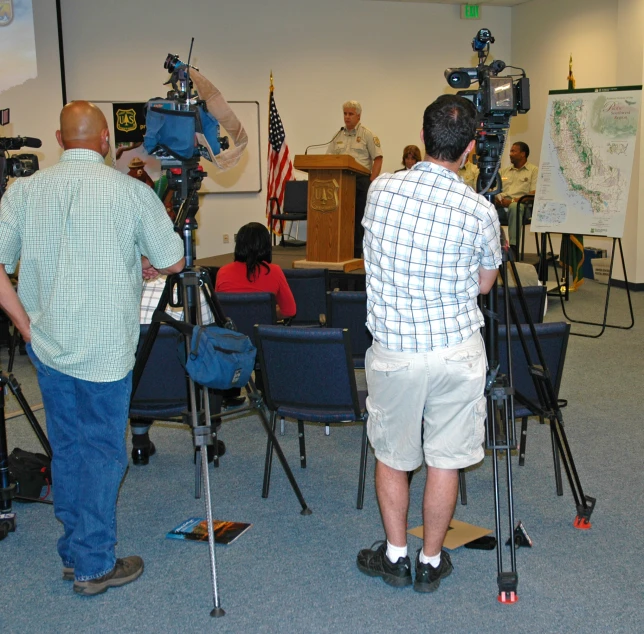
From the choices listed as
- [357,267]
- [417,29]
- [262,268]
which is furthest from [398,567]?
[417,29]

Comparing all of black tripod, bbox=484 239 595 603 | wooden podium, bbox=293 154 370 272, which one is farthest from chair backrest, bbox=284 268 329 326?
black tripod, bbox=484 239 595 603

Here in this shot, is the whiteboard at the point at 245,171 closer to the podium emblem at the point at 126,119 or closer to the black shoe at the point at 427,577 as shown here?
the podium emblem at the point at 126,119

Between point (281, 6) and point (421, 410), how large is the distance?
28.3 feet

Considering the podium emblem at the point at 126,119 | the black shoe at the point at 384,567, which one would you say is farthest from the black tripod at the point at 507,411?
the podium emblem at the point at 126,119

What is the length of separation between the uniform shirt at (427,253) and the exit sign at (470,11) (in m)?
9.02

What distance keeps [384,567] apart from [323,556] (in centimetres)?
30

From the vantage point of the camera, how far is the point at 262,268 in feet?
14.6

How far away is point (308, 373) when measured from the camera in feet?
10.5

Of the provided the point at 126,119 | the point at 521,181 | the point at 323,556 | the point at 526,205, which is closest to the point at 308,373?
the point at 323,556

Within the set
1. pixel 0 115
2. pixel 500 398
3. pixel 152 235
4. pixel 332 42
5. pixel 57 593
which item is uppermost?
pixel 332 42

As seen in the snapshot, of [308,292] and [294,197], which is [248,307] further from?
[294,197]

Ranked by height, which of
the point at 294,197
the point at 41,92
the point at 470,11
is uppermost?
the point at 470,11

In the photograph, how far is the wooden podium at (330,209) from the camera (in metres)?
5.92

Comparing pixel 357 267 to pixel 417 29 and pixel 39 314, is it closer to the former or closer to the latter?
pixel 39 314
